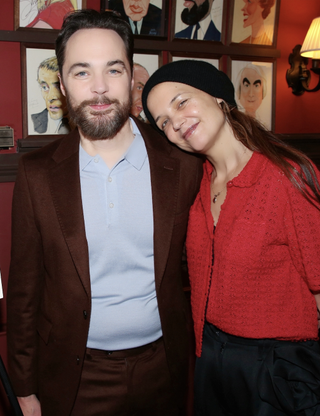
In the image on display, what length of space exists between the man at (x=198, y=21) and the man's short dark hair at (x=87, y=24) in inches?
31.1

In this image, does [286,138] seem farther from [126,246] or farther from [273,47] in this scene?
[126,246]

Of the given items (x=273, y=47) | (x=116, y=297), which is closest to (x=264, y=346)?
(x=116, y=297)

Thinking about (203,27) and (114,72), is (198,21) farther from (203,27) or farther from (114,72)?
(114,72)

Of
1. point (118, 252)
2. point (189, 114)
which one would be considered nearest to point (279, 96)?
point (189, 114)

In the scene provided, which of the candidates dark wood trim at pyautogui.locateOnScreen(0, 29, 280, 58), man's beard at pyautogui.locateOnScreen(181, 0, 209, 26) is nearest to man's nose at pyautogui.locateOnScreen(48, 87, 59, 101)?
dark wood trim at pyautogui.locateOnScreen(0, 29, 280, 58)

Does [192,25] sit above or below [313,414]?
above

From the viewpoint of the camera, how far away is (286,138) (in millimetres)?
2779

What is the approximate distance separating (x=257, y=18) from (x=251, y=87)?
0.43 m

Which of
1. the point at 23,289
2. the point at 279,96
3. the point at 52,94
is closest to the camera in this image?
the point at 23,289

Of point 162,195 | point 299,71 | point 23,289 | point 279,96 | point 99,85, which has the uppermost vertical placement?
point 299,71

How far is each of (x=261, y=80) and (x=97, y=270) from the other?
1.81 meters

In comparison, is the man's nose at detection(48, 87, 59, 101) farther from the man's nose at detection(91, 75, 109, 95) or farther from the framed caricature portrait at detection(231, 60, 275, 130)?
the framed caricature portrait at detection(231, 60, 275, 130)

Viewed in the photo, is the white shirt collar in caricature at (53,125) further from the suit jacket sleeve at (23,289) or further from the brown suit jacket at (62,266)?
the suit jacket sleeve at (23,289)

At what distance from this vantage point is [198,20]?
7.79ft
